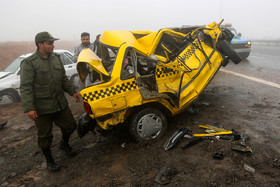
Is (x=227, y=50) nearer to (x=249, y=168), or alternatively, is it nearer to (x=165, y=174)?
(x=249, y=168)

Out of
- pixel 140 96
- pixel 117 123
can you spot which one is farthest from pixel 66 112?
pixel 140 96

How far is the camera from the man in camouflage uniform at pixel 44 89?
296 cm

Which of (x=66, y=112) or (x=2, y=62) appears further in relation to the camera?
(x=2, y=62)

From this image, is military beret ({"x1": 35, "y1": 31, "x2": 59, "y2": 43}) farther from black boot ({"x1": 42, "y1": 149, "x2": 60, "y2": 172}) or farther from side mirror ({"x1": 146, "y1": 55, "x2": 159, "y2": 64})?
black boot ({"x1": 42, "y1": 149, "x2": 60, "y2": 172})

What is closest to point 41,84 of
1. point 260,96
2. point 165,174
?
point 165,174

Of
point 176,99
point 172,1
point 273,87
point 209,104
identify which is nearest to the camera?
point 176,99

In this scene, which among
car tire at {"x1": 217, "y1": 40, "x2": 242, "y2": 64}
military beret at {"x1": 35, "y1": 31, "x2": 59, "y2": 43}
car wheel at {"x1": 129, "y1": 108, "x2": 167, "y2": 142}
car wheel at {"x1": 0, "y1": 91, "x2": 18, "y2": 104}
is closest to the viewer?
military beret at {"x1": 35, "y1": 31, "x2": 59, "y2": 43}

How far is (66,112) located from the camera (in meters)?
3.52

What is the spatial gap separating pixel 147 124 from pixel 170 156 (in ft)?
2.18

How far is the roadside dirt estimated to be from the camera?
2.69m

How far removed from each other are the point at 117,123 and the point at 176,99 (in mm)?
1157

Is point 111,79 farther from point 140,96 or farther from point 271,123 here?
point 271,123

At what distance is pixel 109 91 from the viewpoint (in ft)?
10.6

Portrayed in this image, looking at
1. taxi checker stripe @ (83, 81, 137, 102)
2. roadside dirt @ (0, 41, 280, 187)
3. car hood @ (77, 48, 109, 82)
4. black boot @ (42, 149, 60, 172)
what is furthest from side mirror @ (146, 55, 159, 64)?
black boot @ (42, 149, 60, 172)
